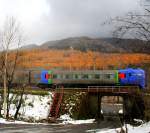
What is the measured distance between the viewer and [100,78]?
60906mm

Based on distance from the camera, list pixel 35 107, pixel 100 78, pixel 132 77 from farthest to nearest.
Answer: pixel 100 78
pixel 132 77
pixel 35 107

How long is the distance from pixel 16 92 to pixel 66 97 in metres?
6.66

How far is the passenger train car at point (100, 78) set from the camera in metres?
60.4

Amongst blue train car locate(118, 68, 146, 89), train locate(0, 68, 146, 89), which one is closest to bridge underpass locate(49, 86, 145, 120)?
train locate(0, 68, 146, 89)

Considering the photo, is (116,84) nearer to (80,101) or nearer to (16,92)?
(80,101)

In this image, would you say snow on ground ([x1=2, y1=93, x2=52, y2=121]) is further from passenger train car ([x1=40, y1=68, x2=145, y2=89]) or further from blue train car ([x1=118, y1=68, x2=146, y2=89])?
blue train car ([x1=118, y1=68, x2=146, y2=89])

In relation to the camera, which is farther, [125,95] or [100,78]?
[100,78]

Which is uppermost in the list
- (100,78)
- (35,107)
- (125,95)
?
(100,78)

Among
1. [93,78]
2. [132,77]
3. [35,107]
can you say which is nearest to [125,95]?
[132,77]

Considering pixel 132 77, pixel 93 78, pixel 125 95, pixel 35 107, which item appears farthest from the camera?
pixel 93 78

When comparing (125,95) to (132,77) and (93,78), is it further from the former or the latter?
(93,78)

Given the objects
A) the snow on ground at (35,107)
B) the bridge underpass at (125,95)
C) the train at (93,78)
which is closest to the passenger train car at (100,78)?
the train at (93,78)

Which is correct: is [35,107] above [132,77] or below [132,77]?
below

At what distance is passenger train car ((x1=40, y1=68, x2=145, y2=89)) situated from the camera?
60.4 meters
